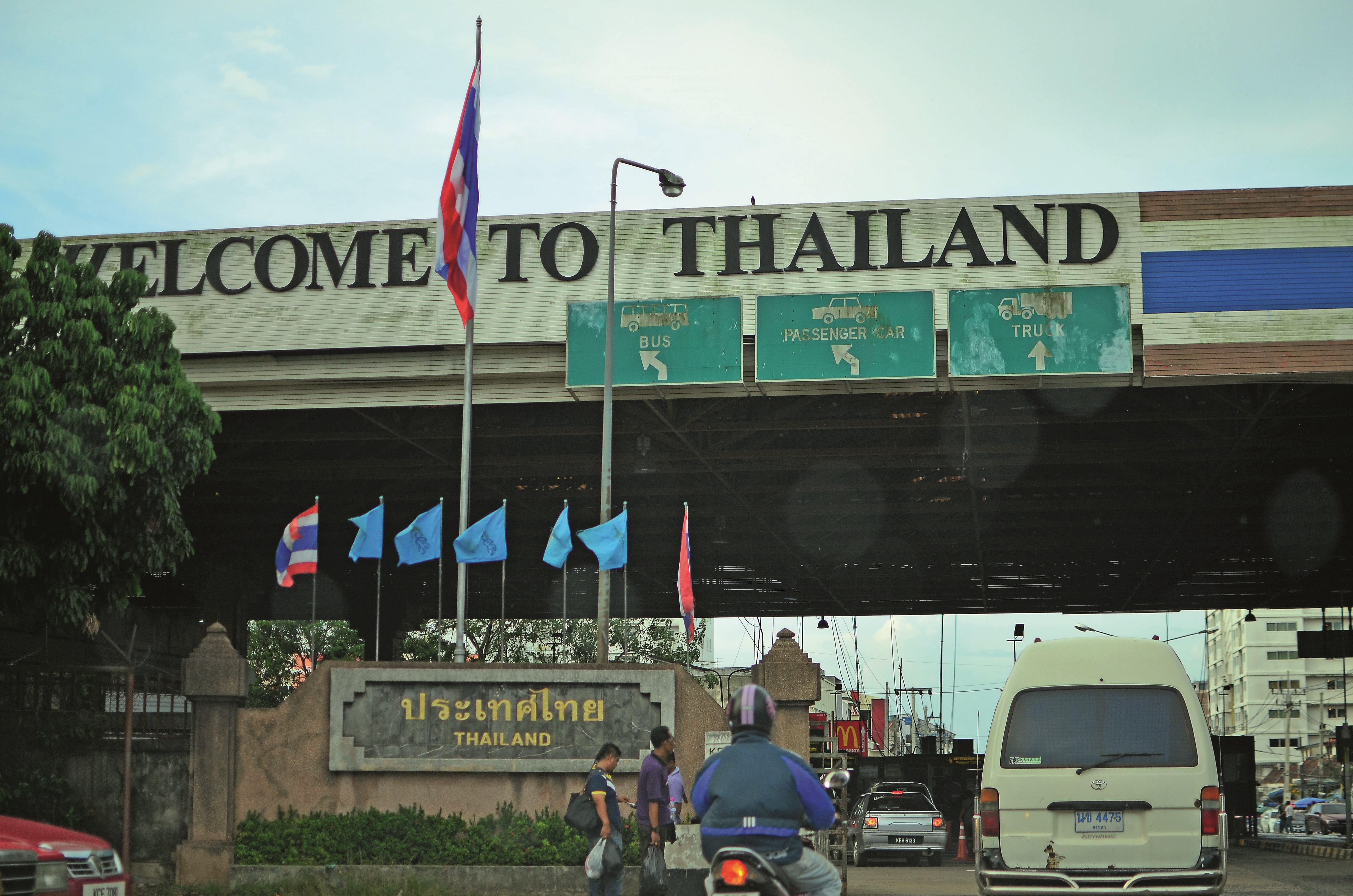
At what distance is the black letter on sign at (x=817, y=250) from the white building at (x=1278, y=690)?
108 m

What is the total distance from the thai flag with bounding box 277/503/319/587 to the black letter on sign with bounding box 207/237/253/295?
4.89 m

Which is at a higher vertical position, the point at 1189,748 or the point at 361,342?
the point at 361,342

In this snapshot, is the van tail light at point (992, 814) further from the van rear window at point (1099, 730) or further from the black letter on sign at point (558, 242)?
the black letter on sign at point (558, 242)

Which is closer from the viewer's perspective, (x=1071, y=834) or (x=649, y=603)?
(x=1071, y=834)

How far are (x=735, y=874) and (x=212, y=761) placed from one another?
11.9 meters

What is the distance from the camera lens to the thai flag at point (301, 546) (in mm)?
20656

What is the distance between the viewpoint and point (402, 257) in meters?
22.9

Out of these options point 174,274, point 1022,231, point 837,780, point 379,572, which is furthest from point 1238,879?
point 174,274

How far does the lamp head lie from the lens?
66.1ft

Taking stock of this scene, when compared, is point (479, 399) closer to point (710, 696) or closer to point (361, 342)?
point (361, 342)

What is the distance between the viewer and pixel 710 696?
1677 cm

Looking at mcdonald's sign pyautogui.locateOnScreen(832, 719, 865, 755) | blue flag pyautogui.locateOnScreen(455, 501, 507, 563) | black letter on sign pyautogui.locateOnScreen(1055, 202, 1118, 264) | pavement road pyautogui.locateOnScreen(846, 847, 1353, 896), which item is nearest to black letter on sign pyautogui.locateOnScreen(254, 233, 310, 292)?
blue flag pyautogui.locateOnScreen(455, 501, 507, 563)

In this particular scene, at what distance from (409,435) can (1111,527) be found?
19.1m

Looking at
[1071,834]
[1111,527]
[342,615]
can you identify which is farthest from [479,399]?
[342,615]
